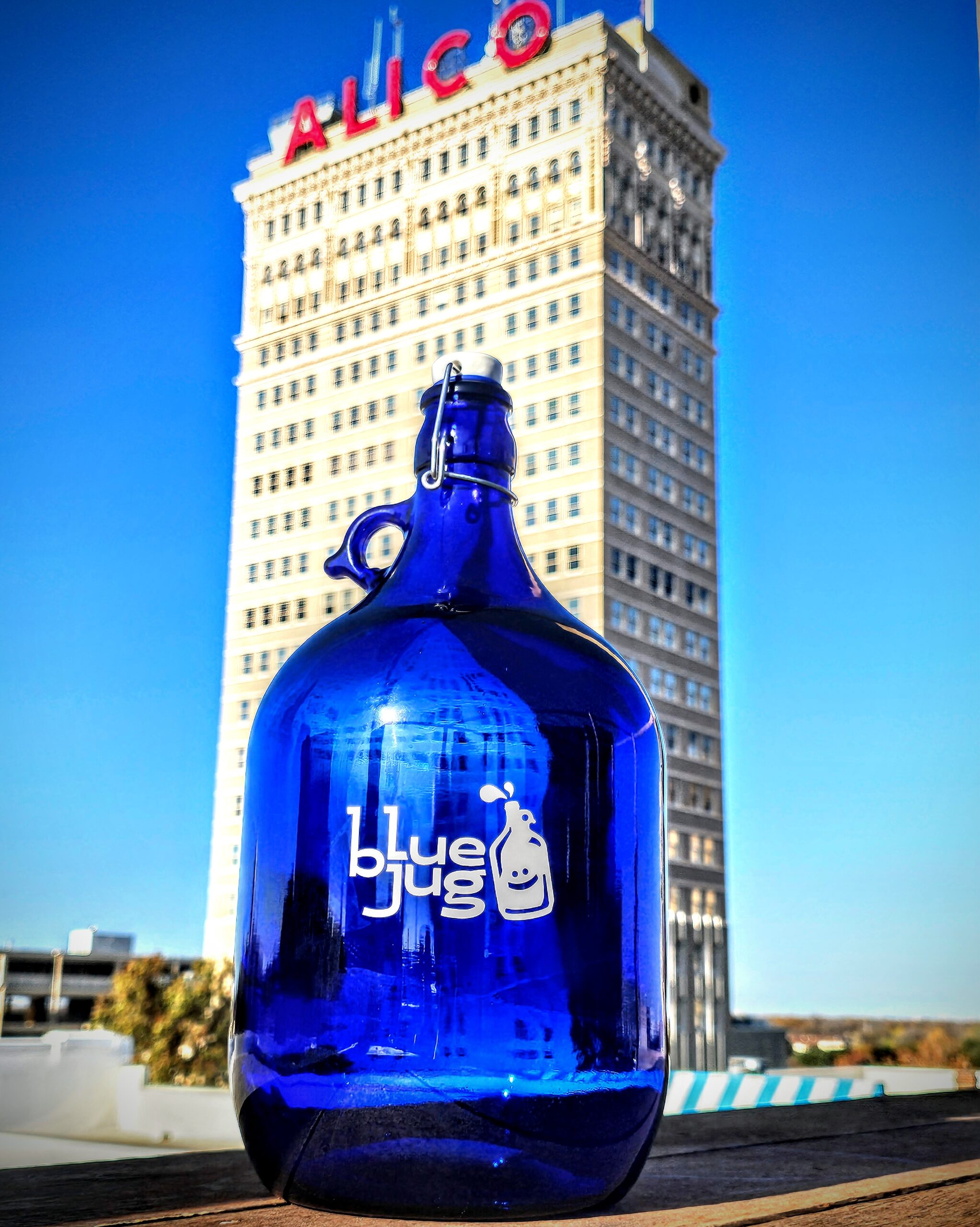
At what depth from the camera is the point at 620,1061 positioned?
57cm

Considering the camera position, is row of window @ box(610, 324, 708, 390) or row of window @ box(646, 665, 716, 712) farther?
row of window @ box(610, 324, 708, 390)

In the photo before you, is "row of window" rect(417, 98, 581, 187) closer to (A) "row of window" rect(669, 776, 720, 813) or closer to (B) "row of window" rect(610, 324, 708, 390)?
(B) "row of window" rect(610, 324, 708, 390)

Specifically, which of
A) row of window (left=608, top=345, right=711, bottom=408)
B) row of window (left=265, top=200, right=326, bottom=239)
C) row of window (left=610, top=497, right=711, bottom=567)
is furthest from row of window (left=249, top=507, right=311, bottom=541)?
row of window (left=608, top=345, right=711, bottom=408)

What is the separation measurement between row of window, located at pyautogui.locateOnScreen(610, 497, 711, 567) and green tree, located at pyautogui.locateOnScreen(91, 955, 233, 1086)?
14746 millimetres

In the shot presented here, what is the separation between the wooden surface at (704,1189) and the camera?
54cm

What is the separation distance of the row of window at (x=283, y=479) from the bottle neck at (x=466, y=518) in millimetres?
36957

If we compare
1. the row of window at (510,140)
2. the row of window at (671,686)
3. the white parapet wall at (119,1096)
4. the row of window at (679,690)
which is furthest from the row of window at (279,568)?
the white parapet wall at (119,1096)

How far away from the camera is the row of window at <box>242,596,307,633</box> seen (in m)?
36.6

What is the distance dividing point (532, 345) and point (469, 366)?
35.0 meters

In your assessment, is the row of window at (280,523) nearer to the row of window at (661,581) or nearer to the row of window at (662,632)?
the row of window at (661,581)

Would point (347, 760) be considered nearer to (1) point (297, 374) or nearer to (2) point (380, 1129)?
(2) point (380, 1129)

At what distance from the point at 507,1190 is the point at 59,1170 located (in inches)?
11.3

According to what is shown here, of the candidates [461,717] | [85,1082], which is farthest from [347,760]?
[85,1082]

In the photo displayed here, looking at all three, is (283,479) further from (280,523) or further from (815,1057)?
(815,1057)
